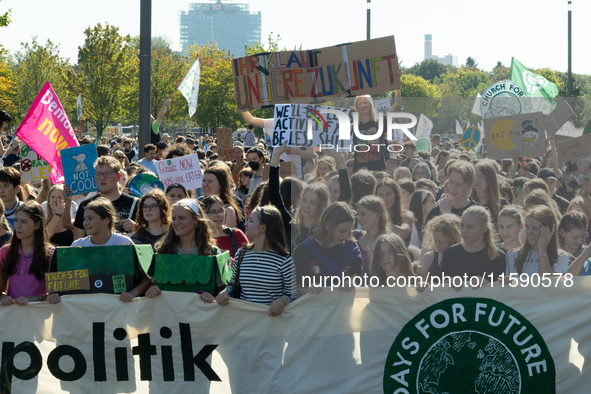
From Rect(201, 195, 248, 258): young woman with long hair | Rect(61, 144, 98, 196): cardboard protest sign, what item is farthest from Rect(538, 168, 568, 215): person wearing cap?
Rect(61, 144, 98, 196): cardboard protest sign

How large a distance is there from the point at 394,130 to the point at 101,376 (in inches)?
105

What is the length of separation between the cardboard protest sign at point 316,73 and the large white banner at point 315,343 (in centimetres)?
175

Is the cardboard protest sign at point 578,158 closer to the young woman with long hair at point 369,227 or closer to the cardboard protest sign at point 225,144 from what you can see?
the young woman with long hair at point 369,227

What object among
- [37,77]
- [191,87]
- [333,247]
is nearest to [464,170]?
[333,247]

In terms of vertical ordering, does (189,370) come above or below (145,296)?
below

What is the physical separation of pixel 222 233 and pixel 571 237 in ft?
8.60

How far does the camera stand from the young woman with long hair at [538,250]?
4.26 metres

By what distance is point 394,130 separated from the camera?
4.34 meters

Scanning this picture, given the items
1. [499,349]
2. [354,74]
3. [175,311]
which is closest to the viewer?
[499,349]

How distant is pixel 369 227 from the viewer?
167 inches

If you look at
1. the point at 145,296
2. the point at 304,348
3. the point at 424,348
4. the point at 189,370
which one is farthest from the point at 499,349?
the point at 145,296

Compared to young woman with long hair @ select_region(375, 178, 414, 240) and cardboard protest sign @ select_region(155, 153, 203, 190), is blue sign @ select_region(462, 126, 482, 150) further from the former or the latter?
cardboard protest sign @ select_region(155, 153, 203, 190)

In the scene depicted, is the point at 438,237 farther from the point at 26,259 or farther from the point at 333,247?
the point at 26,259

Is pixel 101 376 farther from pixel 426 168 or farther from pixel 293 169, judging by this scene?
pixel 426 168
